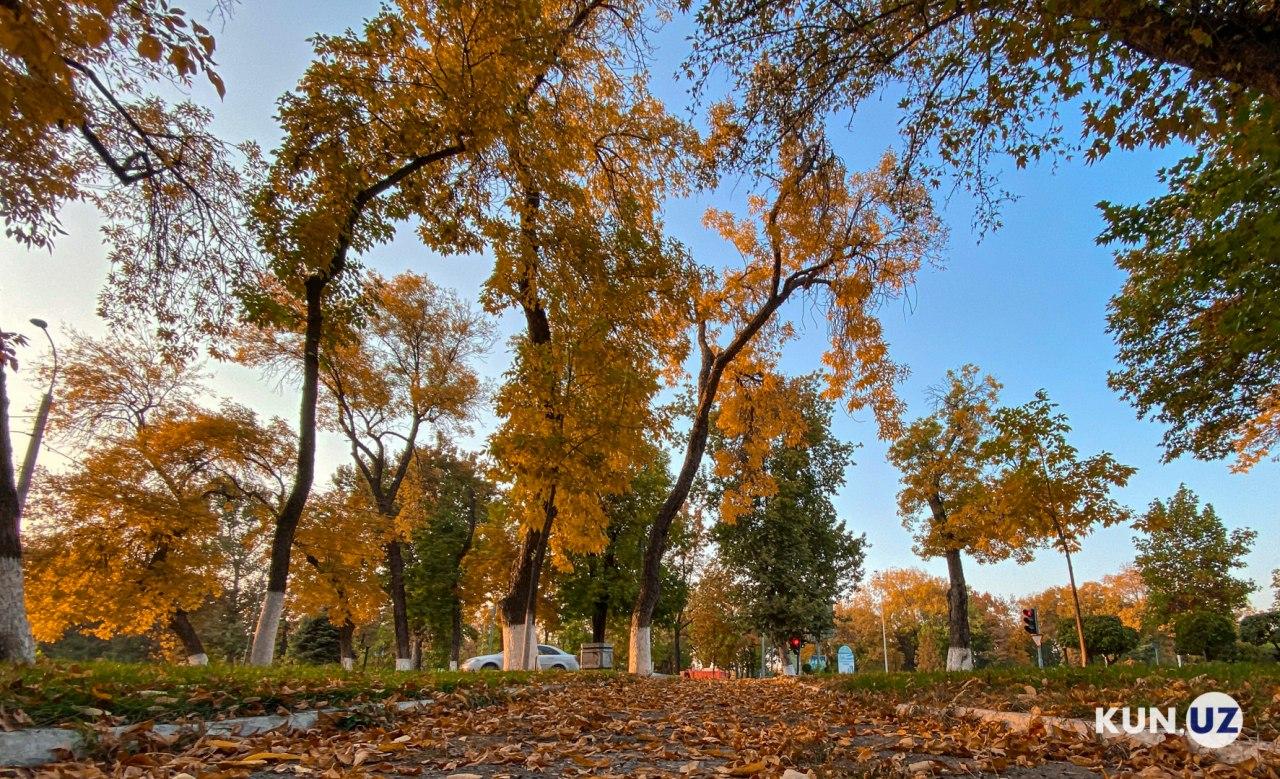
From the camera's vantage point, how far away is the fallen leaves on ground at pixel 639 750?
2594mm

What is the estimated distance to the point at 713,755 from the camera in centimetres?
331

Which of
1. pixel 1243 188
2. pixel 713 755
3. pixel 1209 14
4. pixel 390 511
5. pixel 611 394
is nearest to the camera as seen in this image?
pixel 713 755

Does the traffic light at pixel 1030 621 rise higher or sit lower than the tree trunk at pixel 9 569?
lower

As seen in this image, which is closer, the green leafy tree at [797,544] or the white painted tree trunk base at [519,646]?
the white painted tree trunk base at [519,646]

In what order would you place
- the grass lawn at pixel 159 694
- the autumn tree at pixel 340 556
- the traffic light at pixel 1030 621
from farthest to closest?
the traffic light at pixel 1030 621, the autumn tree at pixel 340 556, the grass lawn at pixel 159 694

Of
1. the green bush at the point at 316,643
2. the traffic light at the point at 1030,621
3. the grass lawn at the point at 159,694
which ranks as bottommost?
the green bush at the point at 316,643

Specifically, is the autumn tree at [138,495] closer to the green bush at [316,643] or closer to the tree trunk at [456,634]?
the tree trunk at [456,634]

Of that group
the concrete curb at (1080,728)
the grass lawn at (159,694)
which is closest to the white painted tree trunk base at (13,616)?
the grass lawn at (159,694)

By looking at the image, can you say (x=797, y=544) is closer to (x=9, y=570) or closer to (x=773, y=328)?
(x=773, y=328)

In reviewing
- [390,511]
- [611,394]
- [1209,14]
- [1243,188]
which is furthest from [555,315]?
[390,511]

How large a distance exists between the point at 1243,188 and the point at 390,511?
23270 mm

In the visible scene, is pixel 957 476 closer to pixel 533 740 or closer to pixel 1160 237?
pixel 1160 237

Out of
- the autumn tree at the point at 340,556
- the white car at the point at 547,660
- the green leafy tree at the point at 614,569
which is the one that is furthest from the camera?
the green leafy tree at the point at 614,569

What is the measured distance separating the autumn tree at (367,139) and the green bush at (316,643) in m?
32.5
